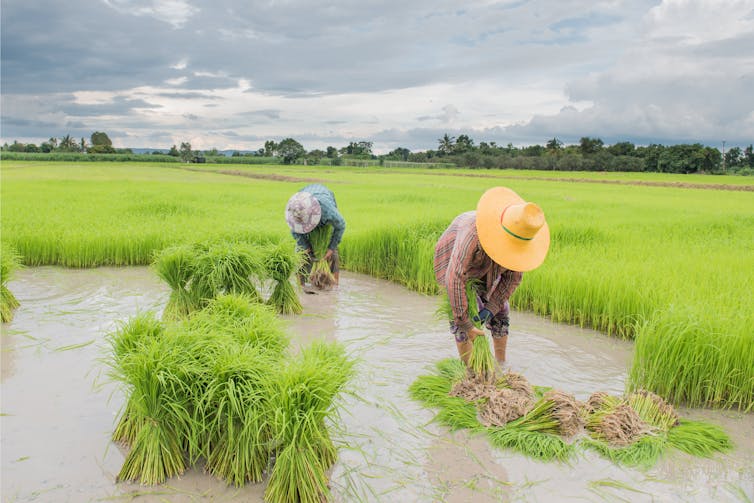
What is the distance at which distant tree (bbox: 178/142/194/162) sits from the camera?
60531mm

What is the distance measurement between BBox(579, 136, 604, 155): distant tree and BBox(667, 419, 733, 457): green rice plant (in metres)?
53.0

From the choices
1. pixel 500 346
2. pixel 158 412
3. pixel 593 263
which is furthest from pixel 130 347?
pixel 593 263

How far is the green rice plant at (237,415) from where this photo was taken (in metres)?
2.59

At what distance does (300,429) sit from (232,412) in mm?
349

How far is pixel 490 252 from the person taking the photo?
3.07m

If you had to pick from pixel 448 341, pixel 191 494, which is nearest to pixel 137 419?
pixel 191 494

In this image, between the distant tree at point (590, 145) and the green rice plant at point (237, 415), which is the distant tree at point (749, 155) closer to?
the distant tree at point (590, 145)

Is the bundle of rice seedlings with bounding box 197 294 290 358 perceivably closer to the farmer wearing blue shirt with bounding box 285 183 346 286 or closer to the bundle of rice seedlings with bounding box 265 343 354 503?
the bundle of rice seedlings with bounding box 265 343 354 503

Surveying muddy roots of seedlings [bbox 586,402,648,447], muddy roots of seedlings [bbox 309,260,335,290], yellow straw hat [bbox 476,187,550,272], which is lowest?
muddy roots of seedlings [bbox 586,402,648,447]

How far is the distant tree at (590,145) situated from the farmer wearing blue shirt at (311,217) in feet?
167

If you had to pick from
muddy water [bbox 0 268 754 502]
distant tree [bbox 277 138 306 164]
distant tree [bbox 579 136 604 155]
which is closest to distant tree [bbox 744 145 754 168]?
distant tree [bbox 579 136 604 155]

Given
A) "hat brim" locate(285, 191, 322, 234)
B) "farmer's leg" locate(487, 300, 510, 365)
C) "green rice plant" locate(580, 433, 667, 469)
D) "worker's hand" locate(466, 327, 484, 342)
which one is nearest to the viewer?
"green rice plant" locate(580, 433, 667, 469)

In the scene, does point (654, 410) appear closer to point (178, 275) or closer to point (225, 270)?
point (225, 270)

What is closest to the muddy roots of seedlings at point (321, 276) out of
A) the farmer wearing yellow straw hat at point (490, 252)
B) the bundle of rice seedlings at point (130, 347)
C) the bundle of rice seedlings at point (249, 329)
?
the farmer wearing yellow straw hat at point (490, 252)
